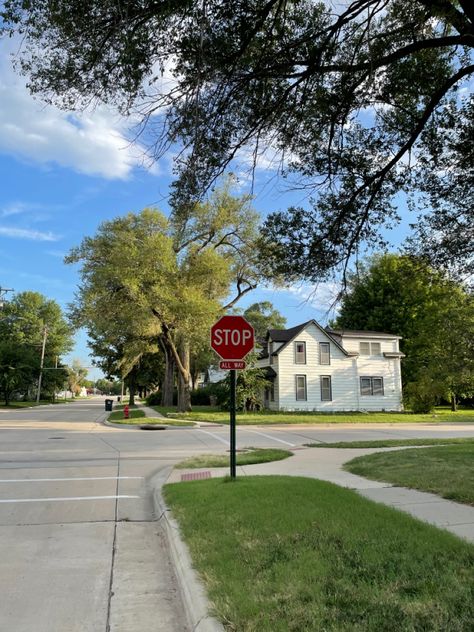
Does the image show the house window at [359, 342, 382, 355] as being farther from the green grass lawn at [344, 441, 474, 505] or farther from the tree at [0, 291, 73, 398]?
the tree at [0, 291, 73, 398]

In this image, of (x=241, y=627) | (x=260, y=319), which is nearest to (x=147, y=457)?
(x=241, y=627)

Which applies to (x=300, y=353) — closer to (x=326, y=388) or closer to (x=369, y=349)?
(x=326, y=388)

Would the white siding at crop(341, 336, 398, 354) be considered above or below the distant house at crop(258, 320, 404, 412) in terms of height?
above

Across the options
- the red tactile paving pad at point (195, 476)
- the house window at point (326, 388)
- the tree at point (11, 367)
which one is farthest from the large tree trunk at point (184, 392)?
the red tactile paving pad at point (195, 476)

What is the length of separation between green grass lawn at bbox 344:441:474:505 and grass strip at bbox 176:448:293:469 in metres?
2.15

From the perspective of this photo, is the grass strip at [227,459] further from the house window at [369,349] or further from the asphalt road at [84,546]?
the house window at [369,349]

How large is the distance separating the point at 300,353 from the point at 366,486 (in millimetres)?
29797

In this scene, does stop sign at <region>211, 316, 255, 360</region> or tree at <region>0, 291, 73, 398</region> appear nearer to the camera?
stop sign at <region>211, 316, 255, 360</region>

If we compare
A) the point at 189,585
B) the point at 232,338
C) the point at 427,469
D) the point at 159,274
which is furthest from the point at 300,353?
the point at 189,585

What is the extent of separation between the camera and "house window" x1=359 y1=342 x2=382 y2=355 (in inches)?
1610

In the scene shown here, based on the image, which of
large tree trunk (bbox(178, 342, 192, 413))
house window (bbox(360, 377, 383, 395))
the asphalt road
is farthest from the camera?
house window (bbox(360, 377, 383, 395))

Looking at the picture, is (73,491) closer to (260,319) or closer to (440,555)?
(440,555)

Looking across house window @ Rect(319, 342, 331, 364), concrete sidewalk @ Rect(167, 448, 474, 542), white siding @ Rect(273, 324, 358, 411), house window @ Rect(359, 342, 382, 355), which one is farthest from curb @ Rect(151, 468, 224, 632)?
house window @ Rect(359, 342, 382, 355)

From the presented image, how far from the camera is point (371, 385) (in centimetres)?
4047
